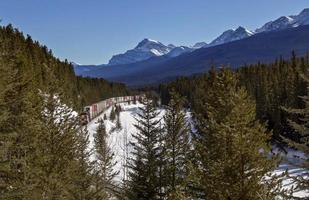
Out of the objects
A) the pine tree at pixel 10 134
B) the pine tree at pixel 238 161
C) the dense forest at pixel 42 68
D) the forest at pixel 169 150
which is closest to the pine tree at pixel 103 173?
the forest at pixel 169 150

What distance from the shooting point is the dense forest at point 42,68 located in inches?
968

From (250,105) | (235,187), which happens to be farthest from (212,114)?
(235,187)

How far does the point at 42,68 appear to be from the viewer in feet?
254

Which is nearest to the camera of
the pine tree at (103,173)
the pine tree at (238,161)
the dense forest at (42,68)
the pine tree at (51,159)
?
the pine tree at (238,161)

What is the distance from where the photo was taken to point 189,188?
2359 centimetres

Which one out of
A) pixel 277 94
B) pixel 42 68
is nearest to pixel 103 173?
pixel 42 68

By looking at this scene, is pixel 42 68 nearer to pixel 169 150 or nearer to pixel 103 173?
pixel 103 173

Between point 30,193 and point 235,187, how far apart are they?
26.5 feet

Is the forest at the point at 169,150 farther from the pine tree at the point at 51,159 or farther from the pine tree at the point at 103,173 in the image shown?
the pine tree at the point at 103,173

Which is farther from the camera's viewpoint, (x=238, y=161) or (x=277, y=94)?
(x=277, y=94)

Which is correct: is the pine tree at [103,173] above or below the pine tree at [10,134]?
below

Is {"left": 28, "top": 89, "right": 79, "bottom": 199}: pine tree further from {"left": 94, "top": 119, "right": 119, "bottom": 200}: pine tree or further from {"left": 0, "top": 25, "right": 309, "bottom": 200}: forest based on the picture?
{"left": 94, "top": 119, "right": 119, "bottom": 200}: pine tree

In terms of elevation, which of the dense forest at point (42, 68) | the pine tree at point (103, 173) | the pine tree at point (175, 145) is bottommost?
the pine tree at point (103, 173)

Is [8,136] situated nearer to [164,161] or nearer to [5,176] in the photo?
[5,176]
